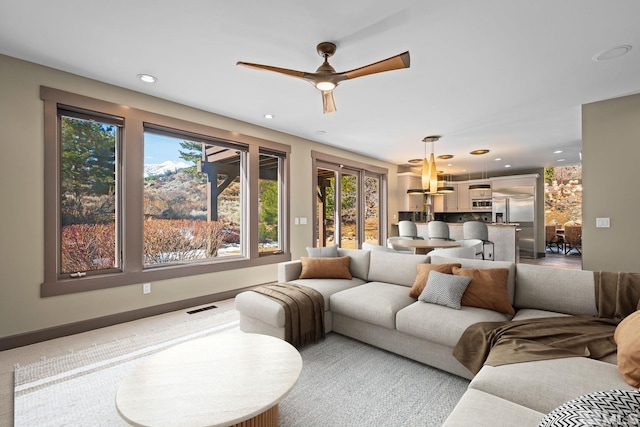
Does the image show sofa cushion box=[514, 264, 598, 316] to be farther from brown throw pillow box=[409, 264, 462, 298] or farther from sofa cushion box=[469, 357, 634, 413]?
sofa cushion box=[469, 357, 634, 413]

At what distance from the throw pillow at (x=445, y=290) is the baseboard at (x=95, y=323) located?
116 inches

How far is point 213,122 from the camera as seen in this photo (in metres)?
4.23

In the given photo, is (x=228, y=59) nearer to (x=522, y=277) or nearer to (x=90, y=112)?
(x=90, y=112)

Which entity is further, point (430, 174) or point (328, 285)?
point (430, 174)

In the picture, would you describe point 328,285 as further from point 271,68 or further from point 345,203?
point 345,203

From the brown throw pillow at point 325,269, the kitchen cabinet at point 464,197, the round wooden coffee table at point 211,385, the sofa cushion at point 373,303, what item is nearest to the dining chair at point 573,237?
the kitchen cabinet at point 464,197

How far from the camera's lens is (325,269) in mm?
3494

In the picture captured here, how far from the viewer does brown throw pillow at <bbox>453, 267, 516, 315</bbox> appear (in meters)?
2.36

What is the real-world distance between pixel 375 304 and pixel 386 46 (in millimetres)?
2255

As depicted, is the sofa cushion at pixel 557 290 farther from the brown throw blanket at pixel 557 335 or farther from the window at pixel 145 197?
the window at pixel 145 197

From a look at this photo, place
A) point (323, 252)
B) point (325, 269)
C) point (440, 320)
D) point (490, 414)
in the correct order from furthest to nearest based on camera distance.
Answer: point (323, 252) < point (325, 269) < point (440, 320) < point (490, 414)

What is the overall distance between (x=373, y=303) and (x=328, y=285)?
0.70 metres

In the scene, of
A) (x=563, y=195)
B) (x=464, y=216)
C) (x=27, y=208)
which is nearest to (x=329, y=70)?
(x=27, y=208)

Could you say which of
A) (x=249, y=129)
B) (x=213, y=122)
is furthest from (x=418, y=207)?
(x=213, y=122)
